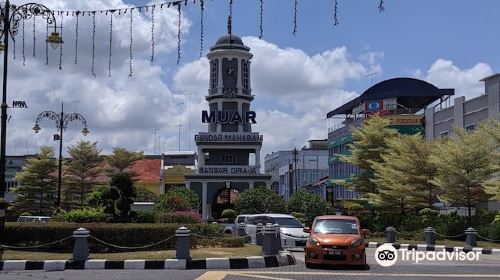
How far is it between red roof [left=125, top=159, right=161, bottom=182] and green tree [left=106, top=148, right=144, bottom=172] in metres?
7.90

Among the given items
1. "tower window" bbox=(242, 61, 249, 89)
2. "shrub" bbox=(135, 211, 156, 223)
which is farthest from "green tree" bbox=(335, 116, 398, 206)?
"tower window" bbox=(242, 61, 249, 89)

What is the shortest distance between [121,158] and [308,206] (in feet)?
88.6

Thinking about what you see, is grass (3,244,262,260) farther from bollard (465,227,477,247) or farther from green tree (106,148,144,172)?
green tree (106,148,144,172)

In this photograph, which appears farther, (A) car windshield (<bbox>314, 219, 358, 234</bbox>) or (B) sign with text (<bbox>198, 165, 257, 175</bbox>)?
(B) sign with text (<bbox>198, 165, 257, 175</bbox>)

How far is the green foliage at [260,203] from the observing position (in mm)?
49941

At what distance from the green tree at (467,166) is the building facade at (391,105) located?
74.9 feet

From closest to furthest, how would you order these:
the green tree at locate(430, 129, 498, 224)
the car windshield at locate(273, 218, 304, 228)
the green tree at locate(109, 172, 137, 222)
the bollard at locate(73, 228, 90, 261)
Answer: the bollard at locate(73, 228, 90, 261) < the green tree at locate(109, 172, 137, 222) < the car windshield at locate(273, 218, 304, 228) < the green tree at locate(430, 129, 498, 224)

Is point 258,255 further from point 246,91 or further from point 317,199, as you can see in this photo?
point 246,91

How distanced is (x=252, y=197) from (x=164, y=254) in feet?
101

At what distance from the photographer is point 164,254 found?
68.5 ft

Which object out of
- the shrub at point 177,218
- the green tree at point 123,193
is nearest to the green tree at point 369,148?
the shrub at point 177,218

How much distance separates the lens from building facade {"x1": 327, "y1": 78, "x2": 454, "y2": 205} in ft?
197

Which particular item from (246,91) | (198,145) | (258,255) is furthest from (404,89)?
(258,255)

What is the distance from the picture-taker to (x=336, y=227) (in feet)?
65.1
